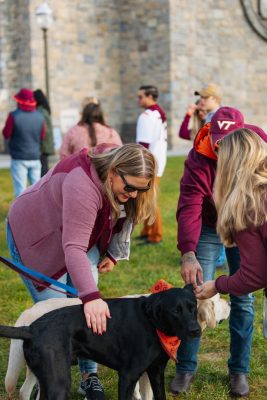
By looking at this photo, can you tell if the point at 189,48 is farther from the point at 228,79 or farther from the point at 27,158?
the point at 27,158

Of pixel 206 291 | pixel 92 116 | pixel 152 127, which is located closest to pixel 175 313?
pixel 206 291

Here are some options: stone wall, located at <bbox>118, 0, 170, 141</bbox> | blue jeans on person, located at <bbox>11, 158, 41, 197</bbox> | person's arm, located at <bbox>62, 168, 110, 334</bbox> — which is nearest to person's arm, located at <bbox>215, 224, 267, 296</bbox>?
person's arm, located at <bbox>62, 168, 110, 334</bbox>

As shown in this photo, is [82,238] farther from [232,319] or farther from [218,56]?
[218,56]

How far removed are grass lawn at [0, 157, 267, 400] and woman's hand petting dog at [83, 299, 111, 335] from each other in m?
1.01

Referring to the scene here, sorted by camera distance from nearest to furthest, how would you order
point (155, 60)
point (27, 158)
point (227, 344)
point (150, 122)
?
point (227, 344) < point (150, 122) < point (27, 158) < point (155, 60)

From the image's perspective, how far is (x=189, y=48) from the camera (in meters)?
22.9

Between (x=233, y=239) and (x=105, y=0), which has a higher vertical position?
(x=105, y=0)

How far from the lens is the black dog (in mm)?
3207

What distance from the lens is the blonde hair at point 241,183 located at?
3.11 meters

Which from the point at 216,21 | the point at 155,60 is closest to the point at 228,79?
the point at 216,21

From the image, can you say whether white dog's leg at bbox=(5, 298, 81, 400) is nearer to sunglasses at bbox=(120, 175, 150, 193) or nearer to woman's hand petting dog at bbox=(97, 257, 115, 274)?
woman's hand petting dog at bbox=(97, 257, 115, 274)

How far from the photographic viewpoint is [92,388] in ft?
12.9

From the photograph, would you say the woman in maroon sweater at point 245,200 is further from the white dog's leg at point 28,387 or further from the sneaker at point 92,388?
the white dog's leg at point 28,387

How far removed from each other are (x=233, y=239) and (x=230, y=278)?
0.23m
